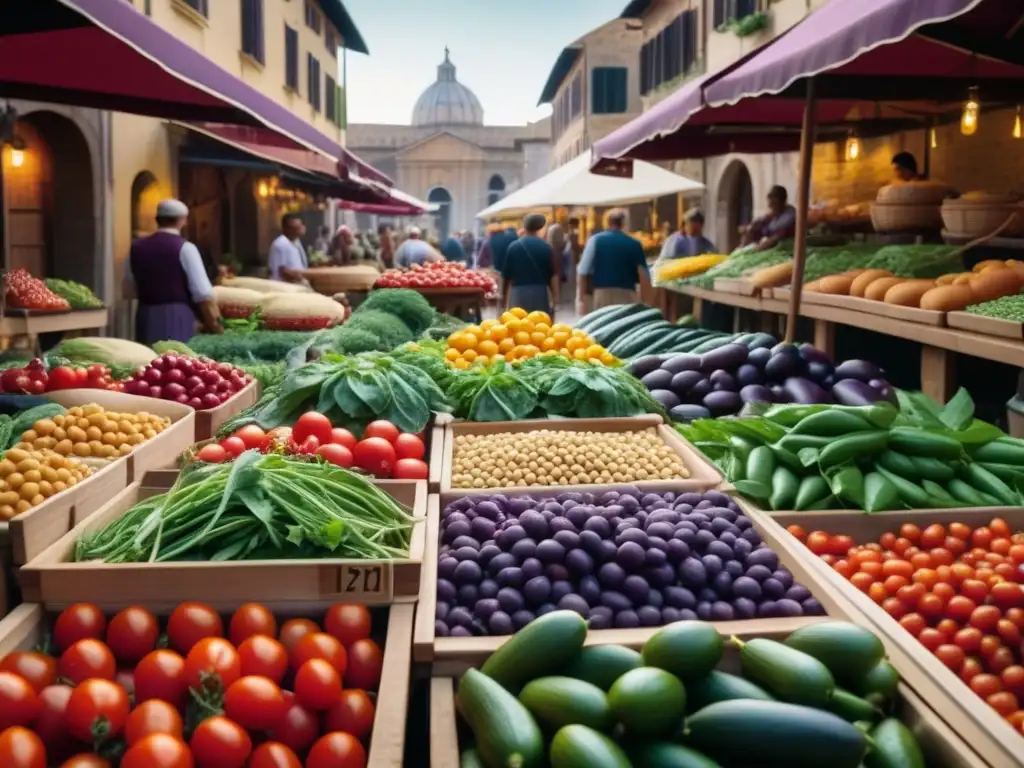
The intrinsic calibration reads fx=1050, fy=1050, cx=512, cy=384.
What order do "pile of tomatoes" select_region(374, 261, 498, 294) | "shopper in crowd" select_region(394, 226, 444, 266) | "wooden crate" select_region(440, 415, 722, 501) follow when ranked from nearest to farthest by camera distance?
"wooden crate" select_region(440, 415, 722, 501) < "pile of tomatoes" select_region(374, 261, 498, 294) < "shopper in crowd" select_region(394, 226, 444, 266)

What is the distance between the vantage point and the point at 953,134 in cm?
1162

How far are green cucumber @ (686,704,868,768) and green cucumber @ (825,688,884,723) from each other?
14 centimetres

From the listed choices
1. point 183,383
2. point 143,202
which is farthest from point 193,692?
point 143,202

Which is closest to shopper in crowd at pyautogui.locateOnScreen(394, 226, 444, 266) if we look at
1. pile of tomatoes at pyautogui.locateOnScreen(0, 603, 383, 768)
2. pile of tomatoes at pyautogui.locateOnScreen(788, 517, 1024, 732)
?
pile of tomatoes at pyautogui.locateOnScreen(788, 517, 1024, 732)

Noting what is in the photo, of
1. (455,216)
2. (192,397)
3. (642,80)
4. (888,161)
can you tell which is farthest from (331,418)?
(455,216)

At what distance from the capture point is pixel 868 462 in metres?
3.76

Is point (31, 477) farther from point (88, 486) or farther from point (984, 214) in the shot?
point (984, 214)

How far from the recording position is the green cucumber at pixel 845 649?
2281 mm

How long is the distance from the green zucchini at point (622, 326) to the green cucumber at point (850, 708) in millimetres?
4634

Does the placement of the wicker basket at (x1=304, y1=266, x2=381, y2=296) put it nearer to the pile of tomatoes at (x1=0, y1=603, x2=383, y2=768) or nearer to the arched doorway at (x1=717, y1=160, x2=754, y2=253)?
the arched doorway at (x1=717, y1=160, x2=754, y2=253)

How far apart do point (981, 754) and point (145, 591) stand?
193 cm

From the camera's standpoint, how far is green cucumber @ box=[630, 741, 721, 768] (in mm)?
1980

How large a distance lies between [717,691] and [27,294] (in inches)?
303

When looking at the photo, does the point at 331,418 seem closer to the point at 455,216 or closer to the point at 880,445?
the point at 880,445
